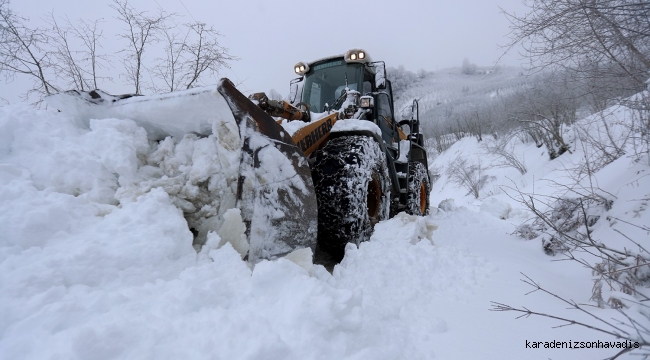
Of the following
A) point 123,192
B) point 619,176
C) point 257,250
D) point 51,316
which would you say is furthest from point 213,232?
point 619,176

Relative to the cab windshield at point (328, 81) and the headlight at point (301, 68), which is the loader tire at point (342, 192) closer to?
the cab windshield at point (328, 81)

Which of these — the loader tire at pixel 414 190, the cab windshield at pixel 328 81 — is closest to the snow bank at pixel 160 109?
the cab windshield at pixel 328 81

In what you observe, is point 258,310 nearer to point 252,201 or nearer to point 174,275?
point 174,275

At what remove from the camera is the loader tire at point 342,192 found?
2.75 m

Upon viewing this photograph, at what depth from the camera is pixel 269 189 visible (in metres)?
2.16

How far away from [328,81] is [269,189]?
10.4 feet

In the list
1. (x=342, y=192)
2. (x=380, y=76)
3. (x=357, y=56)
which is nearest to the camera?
(x=342, y=192)

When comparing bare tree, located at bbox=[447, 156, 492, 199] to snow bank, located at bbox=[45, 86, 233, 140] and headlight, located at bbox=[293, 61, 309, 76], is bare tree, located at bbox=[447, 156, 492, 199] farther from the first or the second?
snow bank, located at bbox=[45, 86, 233, 140]

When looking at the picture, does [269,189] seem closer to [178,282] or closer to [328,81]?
[178,282]

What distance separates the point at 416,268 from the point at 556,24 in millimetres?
2437

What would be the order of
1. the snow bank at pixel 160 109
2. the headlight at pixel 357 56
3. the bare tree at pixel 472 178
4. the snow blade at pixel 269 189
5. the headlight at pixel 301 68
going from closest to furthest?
the snow blade at pixel 269 189 → the snow bank at pixel 160 109 → the headlight at pixel 357 56 → the headlight at pixel 301 68 → the bare tree at pixel 472 178

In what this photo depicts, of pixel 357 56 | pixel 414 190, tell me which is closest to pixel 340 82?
pixel 357 56

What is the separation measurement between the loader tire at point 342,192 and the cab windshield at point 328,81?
1899mm

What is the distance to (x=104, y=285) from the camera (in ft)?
4.66
